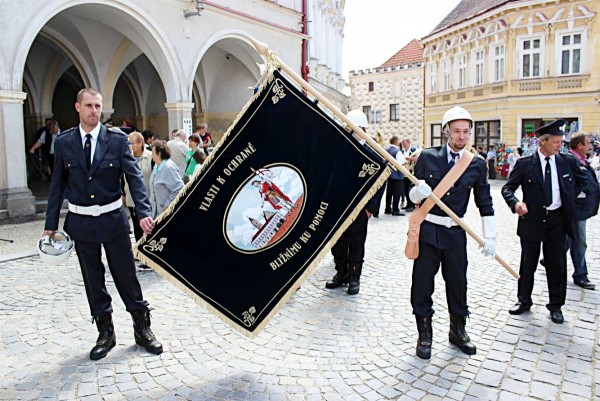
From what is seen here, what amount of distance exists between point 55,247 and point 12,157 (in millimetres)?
7299

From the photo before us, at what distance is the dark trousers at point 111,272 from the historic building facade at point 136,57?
594 centimetres

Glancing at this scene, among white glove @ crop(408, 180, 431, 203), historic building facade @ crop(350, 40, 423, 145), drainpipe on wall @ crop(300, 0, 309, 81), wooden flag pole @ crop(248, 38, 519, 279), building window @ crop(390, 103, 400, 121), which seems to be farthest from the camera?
building window @ crop(390, 103, 400, 121)

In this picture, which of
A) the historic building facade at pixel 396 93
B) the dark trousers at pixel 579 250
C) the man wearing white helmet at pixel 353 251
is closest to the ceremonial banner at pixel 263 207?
the man wearing white helmet at pixel 353 251

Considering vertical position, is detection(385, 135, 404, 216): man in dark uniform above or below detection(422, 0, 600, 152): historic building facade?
below

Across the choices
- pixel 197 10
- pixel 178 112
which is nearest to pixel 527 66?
pixel 197 10

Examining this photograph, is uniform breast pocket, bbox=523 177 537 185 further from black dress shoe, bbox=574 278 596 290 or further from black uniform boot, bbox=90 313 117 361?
black uniform boot, bbox=90 313 117 361

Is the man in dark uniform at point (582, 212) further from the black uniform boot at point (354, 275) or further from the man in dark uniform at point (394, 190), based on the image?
the man in dark uniform at point (394, 190)

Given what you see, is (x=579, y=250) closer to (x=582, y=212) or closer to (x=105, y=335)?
(x=582, y=212)

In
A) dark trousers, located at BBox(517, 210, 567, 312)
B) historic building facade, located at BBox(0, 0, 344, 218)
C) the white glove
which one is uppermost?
historic building facade, located at BBox(0, 0, 344, 218)

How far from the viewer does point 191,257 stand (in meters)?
3.67

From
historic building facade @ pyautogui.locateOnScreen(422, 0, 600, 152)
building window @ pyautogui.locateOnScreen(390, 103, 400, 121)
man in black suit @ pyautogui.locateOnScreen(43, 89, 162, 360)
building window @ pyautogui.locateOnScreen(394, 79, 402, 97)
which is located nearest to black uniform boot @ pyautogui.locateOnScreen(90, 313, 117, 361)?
man in black suit @ pyautogui.locateOnScreen(43, 89, 162, 360)

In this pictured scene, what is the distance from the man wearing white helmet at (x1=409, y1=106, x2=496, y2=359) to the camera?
156 inches

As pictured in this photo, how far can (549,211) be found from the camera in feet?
15.7

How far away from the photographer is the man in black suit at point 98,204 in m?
3.94
